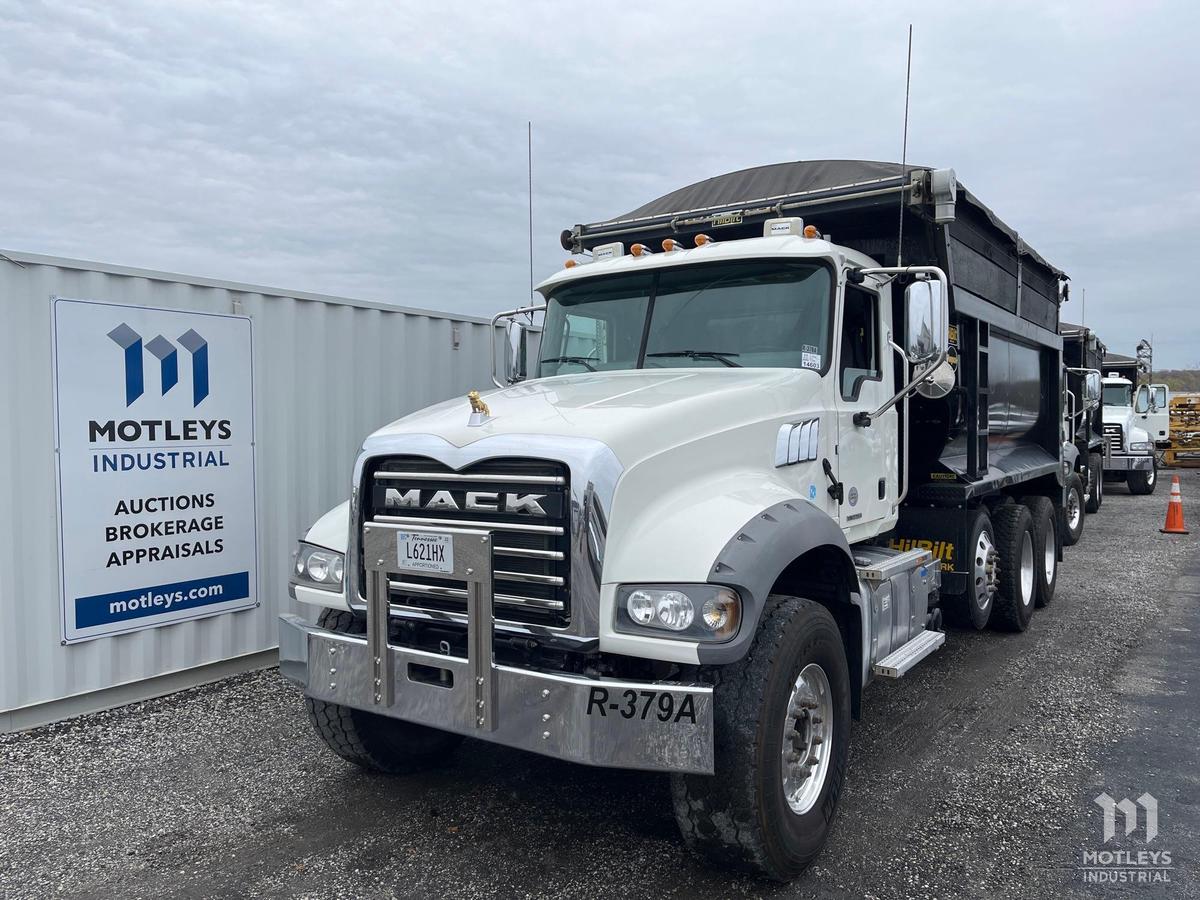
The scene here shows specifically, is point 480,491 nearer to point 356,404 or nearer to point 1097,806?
point 1097,806

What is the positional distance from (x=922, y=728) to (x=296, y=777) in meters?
3.43

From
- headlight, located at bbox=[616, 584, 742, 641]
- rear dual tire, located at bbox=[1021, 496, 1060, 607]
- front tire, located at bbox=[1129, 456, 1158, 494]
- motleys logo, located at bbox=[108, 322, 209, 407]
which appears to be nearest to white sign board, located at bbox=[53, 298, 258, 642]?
motleys logo, located at bbox=[108, 322, 209, 407]

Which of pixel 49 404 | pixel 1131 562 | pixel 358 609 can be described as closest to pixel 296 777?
pixel 358 609

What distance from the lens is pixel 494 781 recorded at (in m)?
4.31

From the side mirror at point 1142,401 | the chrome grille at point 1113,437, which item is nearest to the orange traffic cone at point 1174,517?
the side mirror at point 1142,401

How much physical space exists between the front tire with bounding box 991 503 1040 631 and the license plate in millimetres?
5376

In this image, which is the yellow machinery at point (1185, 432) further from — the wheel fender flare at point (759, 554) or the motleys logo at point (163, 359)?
the motleys logo at point (163, 359)

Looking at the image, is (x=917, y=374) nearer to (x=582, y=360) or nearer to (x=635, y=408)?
(x=582, y=360)

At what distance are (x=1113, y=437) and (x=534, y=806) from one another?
18.9 m

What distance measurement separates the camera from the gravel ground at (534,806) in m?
3.40

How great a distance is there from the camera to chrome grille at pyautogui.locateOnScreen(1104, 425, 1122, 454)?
61.7ft

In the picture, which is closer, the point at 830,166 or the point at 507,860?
the point at 507,860

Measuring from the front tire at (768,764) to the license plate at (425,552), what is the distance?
1.09m

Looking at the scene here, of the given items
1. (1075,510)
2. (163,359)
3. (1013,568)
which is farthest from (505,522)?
(1075,510)
